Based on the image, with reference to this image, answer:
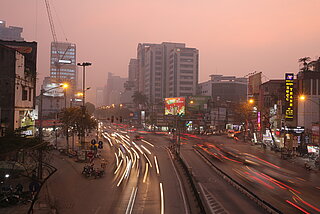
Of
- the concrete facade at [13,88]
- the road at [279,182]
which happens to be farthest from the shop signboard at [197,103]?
the concrete facade at [13,88]

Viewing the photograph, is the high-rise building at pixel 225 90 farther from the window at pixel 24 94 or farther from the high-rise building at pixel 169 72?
the window at pixel 24 94

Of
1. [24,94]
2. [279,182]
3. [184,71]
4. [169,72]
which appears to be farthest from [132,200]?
[169,72]

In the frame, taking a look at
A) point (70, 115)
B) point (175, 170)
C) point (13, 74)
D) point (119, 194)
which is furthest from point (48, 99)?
point (119, 194)

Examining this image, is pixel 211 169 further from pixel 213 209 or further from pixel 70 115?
pixel 70 115

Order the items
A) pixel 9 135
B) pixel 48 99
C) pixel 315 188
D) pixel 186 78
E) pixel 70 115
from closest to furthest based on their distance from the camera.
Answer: pixel 9 135 → pixel 315 188 → pixel 70 115 → pixel 48 99 → pixel 186 78

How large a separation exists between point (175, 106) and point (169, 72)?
7469 centimetres

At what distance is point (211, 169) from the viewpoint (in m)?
37.5

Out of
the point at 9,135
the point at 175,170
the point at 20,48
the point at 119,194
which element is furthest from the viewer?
the point at 20,48

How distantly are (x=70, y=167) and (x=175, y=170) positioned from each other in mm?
14442

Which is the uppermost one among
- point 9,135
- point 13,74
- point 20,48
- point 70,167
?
point 20,48

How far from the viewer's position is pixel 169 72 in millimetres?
183625

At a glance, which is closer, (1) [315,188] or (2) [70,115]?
(1) [315,188]

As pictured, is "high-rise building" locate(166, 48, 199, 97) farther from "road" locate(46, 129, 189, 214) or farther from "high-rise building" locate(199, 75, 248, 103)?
"road" locate(46, 129, 189, 214)

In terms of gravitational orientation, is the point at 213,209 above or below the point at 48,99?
below
